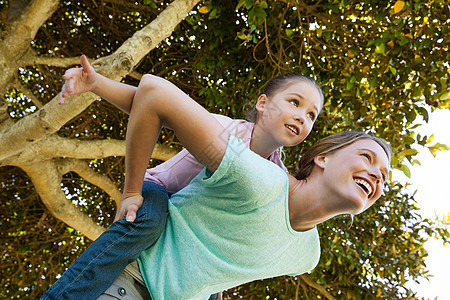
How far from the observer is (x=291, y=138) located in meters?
1.74

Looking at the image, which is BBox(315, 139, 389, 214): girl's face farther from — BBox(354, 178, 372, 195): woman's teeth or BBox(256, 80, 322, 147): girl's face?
BBox(256, 80, 322, 147): girl's face

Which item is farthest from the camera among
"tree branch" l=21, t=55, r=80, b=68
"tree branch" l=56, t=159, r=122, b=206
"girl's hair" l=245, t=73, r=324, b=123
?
"tree branch" l=56, t=159, r=122, b=206

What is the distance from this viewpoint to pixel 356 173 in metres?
1.55

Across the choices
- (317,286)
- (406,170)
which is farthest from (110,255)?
(317,286)

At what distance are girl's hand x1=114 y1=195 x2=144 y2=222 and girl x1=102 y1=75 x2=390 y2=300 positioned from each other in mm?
18

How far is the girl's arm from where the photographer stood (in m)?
1.45

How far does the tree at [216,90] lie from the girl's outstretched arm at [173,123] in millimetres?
1334

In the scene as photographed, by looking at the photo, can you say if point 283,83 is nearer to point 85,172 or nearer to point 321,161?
point 321,161

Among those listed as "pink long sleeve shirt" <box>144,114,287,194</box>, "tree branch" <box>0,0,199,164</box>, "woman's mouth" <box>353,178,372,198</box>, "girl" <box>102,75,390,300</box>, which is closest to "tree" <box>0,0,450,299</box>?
"tree branch" <box>0,0,199,164</box>

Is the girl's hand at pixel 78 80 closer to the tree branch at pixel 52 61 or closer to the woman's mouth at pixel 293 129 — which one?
the woman's mouth at pixel 293 129

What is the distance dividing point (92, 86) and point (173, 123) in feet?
→ 1.15

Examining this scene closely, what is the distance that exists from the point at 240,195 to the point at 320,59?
3.75 m

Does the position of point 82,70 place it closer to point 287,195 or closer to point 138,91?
point 138,91

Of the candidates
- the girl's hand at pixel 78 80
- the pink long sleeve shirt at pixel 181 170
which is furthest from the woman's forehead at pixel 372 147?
the girl's hand at pixel 78 80
